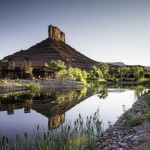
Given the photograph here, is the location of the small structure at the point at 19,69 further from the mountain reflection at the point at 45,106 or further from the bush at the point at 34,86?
the mountain reflection at the point at 45,106

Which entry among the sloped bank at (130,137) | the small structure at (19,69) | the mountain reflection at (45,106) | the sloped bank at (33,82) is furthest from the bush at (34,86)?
the sloped bank at (130,137)

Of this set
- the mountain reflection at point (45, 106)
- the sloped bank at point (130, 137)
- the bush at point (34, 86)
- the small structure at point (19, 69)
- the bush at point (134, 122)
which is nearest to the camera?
the sloped bank at point (130, 137)

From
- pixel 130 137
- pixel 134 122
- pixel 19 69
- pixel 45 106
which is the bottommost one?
pixel 45 106

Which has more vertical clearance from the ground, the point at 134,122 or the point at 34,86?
the point at 34,86

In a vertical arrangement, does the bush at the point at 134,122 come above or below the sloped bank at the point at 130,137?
above

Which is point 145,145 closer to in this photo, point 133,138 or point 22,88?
point 133,138

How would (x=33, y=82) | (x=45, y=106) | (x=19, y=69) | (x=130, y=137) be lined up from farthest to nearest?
(x=19, y=69)
(x=33, y=82)
(x=45, y=106)
(x=130, y=137)

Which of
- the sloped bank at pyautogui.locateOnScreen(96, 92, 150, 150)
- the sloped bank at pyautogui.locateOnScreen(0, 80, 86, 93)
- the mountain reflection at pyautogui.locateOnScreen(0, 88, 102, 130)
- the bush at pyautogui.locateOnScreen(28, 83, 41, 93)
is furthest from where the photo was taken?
the bush at pyautogui.locateOnScreen(28, 83, 41, 93)

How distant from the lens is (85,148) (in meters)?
8.95

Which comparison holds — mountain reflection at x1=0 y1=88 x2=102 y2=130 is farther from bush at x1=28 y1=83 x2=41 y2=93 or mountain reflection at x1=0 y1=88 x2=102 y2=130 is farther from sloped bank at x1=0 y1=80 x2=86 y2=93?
bush at x1=28 y1=83 x2=41 y2=93

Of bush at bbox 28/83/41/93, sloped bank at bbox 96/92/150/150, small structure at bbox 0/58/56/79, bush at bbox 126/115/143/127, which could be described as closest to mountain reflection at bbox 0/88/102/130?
bush at bbox 126/115/143/127

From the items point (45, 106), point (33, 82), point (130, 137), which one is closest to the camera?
point (130, 137)

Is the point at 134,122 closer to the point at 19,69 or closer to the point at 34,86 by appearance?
the point at 34,86

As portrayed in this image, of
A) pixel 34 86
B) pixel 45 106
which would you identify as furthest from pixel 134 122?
pixel 34 86
